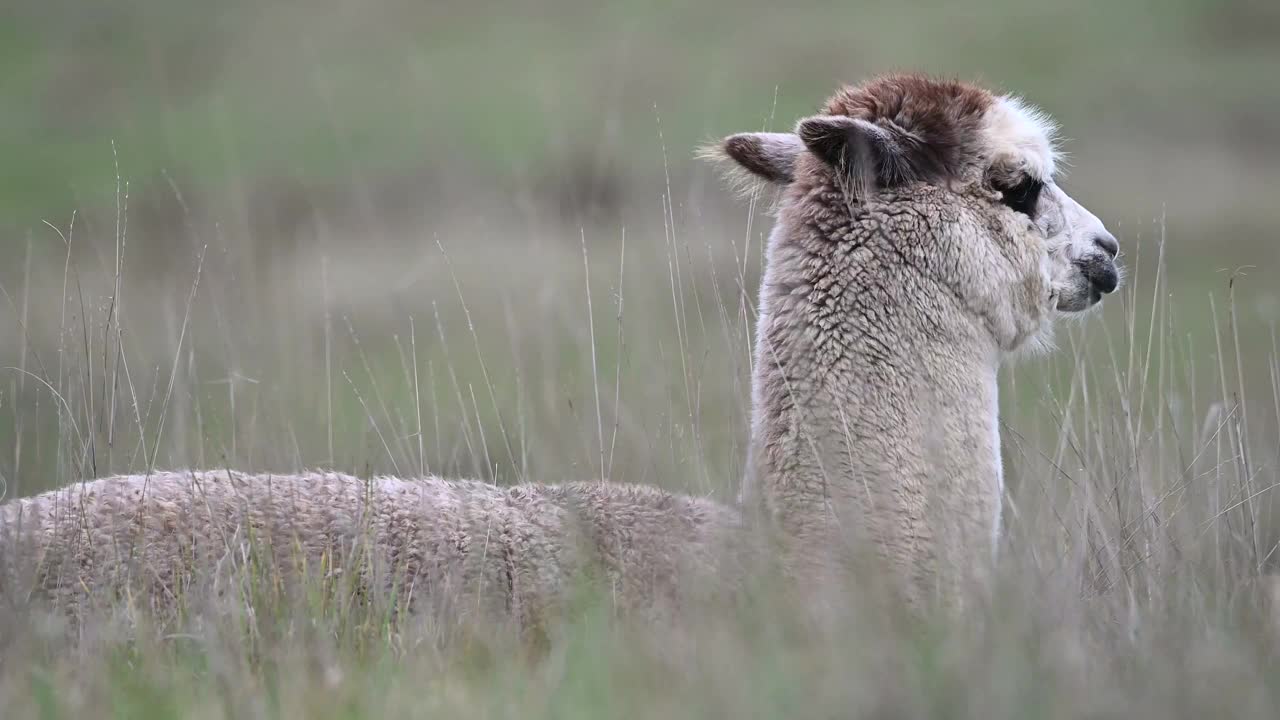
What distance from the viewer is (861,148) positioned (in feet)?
13.9

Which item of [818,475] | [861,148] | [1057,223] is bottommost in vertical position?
[818,475]

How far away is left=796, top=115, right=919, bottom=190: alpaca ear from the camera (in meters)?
4.19

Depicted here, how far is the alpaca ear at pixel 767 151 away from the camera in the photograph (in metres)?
4.77

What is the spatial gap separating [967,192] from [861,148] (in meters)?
0.36

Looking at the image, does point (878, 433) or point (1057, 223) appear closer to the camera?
point (878, 433)

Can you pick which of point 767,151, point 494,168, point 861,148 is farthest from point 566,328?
point 494,168

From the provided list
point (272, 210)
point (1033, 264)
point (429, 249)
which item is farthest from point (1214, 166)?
point (1033, 264)

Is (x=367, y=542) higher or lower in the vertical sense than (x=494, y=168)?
lower

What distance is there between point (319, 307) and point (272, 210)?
4.23 meters

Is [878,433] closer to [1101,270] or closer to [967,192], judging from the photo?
[967,192]

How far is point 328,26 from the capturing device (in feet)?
118

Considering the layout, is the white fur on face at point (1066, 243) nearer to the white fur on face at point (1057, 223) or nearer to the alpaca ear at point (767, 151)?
the white fur on face at point (1057, 223)

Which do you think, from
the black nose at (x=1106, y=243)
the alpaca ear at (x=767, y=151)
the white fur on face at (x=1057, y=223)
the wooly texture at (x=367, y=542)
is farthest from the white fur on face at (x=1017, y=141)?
the wooly texture at (x=367, y=542)

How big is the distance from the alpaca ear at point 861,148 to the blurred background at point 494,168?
133 cm
